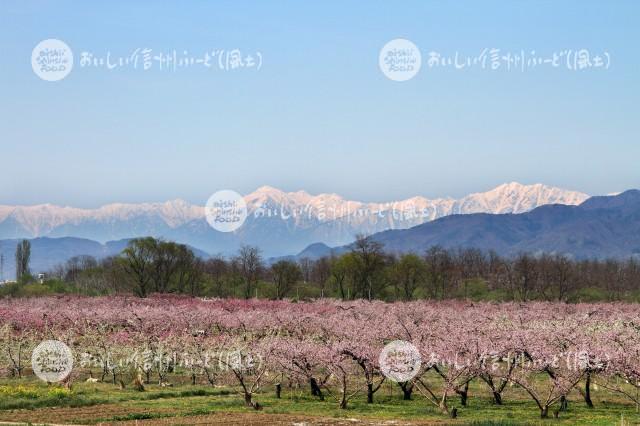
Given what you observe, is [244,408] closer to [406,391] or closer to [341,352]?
[341,352]

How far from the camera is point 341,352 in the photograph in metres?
43.2

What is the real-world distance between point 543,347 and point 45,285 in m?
116

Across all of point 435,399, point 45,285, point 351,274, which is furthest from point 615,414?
point 45,285

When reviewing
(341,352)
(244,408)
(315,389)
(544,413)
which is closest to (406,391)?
(341,352)

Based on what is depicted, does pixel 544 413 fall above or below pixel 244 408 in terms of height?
below

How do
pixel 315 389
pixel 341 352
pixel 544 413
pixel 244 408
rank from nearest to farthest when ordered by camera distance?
pixel 544 413 → pixel 244 408 → pixel 341 352 → pixel 315 389

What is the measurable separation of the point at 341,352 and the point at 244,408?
6.60 metres

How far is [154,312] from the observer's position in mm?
70375

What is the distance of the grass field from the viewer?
35.7 meters

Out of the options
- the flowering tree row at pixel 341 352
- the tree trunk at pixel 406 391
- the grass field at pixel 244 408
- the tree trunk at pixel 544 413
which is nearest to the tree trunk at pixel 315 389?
the flowering tree row at pixel 341 352

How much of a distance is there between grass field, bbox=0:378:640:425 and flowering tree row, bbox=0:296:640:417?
921 mm

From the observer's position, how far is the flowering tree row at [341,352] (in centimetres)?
4178

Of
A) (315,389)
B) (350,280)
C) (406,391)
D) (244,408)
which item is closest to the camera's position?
(244,408)

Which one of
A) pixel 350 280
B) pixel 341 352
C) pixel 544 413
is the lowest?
pixel 544 413
